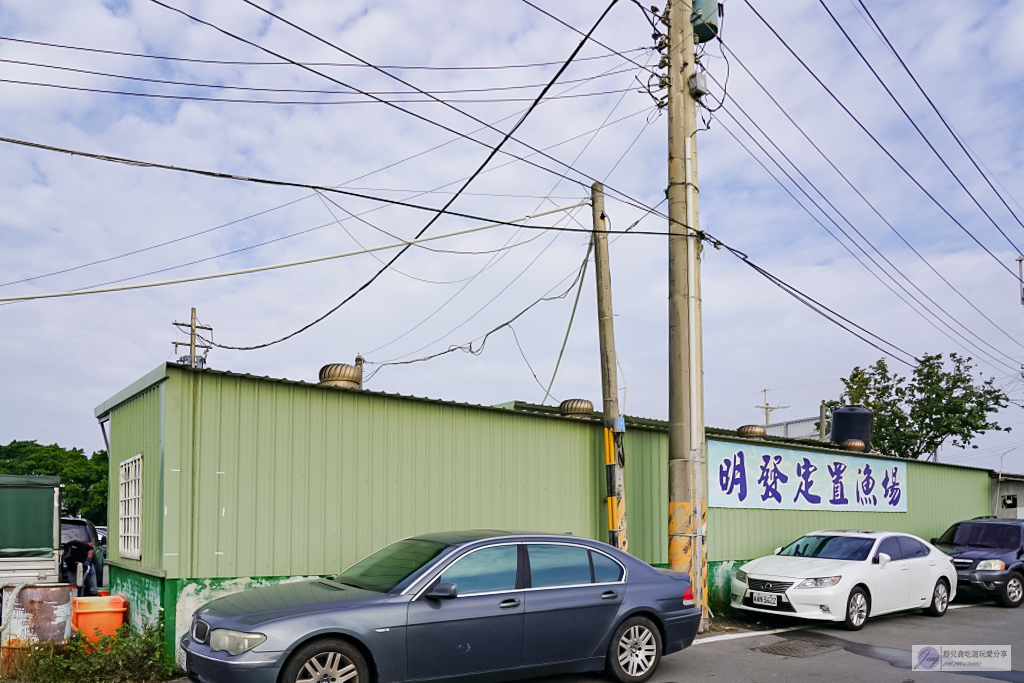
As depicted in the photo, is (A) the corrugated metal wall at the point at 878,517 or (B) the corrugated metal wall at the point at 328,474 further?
(A) the corrugated metal wall at the point at 878,517

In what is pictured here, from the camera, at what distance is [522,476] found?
1174cm

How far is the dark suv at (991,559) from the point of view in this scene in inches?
574

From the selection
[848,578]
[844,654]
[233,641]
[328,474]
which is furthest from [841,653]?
[233,641]

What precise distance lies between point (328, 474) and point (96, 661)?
2935mm

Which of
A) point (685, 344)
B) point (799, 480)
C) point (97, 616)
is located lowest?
point (97, 616)

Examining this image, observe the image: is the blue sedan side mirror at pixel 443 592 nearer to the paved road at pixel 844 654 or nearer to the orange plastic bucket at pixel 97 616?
the paved road at pixel 844 654

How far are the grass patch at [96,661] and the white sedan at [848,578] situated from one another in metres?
7.46

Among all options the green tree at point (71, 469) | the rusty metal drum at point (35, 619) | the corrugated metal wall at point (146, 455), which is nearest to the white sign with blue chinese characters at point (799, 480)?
the corrugated metal wall at point (146, 455)

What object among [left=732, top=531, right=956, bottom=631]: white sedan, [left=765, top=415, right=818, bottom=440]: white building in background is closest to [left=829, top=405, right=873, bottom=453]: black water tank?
[left=732, top=531, right=956, bottom=631]: white sedan

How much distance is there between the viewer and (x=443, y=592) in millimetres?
7027

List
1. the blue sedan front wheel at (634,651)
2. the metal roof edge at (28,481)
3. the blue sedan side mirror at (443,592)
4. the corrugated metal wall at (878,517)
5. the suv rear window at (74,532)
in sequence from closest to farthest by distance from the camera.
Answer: the blue sedan side mirror at (443,592), the blue sedan front wheel at (634,651), the metal roof edge at (28,481), the corrugated metal wall at (878,517), the suv rear window at (74,532)

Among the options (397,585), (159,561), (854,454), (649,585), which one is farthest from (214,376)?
(854,454)

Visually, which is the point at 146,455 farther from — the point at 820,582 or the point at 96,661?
the point at 820,582

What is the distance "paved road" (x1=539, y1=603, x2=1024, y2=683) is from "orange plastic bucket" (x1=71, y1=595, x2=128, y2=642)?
4.55 meters
